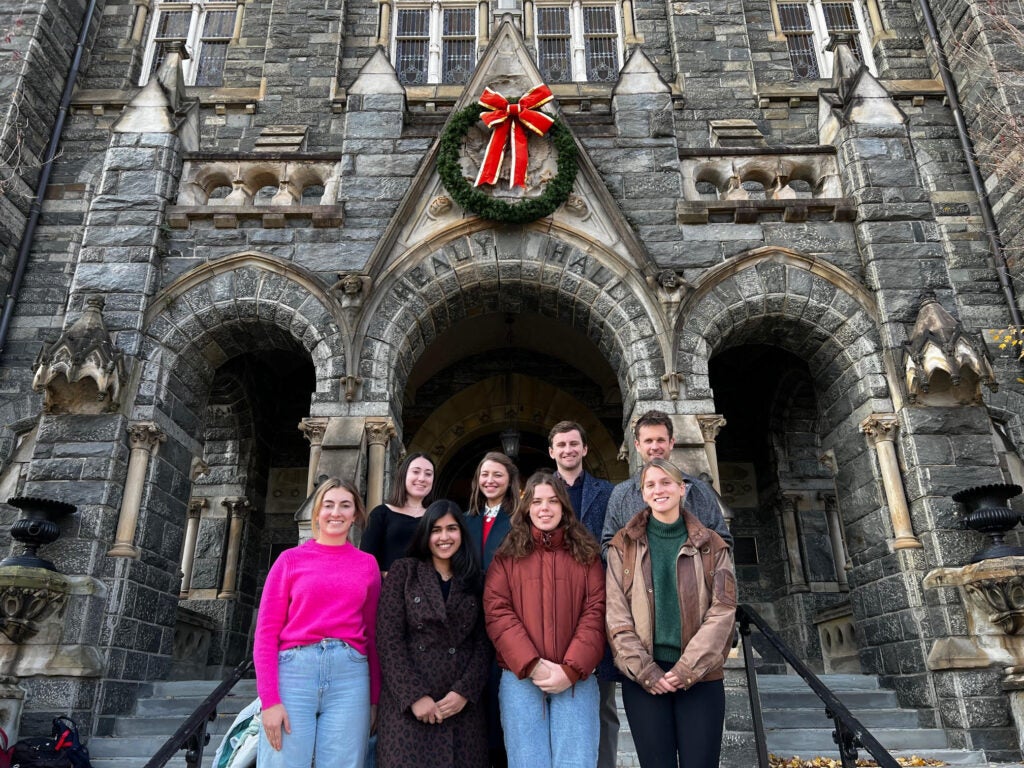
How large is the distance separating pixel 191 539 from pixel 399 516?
22.1 ft

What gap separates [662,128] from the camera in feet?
26.5

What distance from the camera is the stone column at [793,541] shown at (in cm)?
913

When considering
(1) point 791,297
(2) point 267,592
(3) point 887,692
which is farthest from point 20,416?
(3) point 887,692

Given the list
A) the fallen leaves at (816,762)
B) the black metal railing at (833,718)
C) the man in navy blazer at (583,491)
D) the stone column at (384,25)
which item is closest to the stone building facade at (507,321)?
the fallen leaves at (816,762)

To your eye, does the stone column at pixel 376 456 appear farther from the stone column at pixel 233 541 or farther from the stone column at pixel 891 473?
the stone column at pixel 891 473

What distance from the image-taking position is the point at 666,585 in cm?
320

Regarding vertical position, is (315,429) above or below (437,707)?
above

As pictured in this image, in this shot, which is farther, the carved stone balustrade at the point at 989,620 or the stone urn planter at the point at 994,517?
the stone urn planter at the point at 994,517

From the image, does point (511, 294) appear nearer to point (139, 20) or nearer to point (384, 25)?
point (384, 25)

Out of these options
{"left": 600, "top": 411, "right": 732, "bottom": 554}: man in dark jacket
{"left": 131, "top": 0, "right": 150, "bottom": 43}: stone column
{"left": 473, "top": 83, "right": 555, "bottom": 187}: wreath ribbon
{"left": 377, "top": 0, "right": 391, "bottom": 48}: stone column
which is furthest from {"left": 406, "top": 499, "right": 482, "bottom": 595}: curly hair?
{"left": 131, "top": 0, "right": 150, "bottom": 43}: stone column

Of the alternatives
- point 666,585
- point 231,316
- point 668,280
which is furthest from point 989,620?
point 231,316

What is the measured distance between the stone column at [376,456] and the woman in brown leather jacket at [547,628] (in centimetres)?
351

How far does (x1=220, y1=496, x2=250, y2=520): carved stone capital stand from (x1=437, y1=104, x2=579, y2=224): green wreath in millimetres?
5055

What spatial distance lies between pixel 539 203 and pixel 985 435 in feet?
15.8
